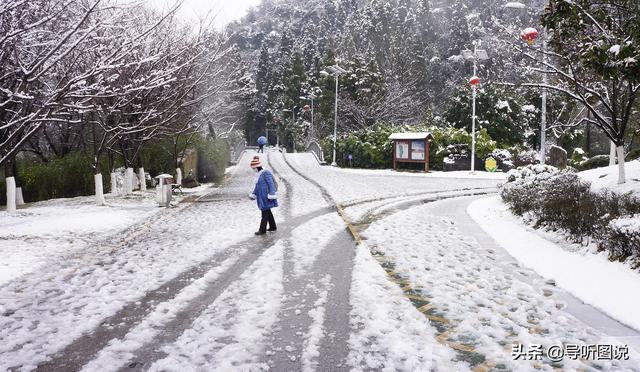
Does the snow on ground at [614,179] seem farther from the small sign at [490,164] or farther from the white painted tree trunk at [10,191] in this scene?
the small sign at [490,164]

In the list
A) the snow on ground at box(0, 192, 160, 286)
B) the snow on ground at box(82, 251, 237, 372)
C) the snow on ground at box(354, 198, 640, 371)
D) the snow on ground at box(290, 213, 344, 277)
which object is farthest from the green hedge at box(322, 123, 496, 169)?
the snow on ground at box(82, 251, 237, 372)

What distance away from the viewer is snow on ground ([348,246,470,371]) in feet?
12.7

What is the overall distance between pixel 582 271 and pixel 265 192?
5626mm

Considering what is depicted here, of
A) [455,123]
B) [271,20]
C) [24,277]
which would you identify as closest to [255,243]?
[24,277]

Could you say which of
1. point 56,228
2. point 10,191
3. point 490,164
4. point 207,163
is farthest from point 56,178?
point 490,164

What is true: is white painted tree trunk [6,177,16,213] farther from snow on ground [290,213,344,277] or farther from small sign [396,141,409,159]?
small sign [396,141,409,159]

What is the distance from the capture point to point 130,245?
8711mm

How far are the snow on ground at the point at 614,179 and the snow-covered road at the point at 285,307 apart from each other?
→ 4.28 metres

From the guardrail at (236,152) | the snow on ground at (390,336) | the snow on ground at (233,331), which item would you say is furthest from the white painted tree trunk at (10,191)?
the guardrail at (236,152)

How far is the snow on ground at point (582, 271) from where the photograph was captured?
5.35 meters

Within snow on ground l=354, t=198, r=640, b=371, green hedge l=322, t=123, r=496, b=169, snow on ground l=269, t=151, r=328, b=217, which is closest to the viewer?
snow on ground l=354, t=198, r=640, b=371

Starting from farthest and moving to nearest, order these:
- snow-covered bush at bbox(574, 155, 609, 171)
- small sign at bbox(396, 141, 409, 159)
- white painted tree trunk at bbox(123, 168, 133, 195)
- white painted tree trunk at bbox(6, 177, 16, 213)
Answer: small sign at bbox(396, 141, 409, 159) → snow-covered bush at bbox(574, 155, 609, 171) → white painted tree trunk at bbox(123, 168, 133, 195) → white painted tree trunk at bbox(6, 177, 16, 213)

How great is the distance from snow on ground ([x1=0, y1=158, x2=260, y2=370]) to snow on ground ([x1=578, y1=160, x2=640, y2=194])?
8380 mm

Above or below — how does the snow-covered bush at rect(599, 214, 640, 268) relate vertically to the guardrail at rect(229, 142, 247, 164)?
below
